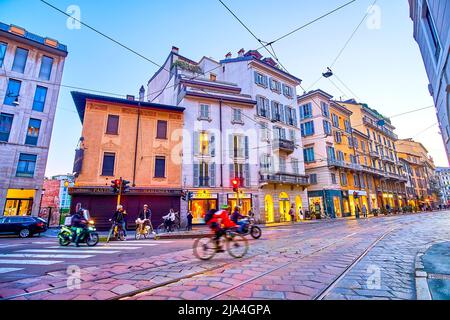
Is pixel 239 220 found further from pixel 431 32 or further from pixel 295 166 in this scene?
pixel 295 166

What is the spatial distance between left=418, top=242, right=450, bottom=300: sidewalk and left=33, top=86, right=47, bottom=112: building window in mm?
26907

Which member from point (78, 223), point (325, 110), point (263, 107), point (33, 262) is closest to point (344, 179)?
point (325, 110)

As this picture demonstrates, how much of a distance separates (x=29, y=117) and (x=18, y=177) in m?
5.37

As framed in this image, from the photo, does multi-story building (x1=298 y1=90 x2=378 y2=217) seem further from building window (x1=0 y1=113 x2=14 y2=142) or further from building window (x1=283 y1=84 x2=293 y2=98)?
building window (x1=0 y1=113 x2=14 y2=142)

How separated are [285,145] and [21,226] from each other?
22851 mm

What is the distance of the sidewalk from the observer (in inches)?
115

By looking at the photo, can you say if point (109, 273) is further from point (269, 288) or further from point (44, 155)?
point (44, 155)

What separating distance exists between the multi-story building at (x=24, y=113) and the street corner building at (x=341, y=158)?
89.4ft

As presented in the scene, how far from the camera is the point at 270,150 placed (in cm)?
2430

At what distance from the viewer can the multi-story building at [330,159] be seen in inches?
1128

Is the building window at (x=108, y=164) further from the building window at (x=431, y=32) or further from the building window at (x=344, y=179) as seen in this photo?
the building window at (x=344, y=179)

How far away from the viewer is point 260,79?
25969 mm

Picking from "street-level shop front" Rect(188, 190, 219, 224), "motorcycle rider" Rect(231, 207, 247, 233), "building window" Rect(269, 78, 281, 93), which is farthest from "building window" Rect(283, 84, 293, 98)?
"motorcycle rider" Rect(231, 207, 247, 233)
